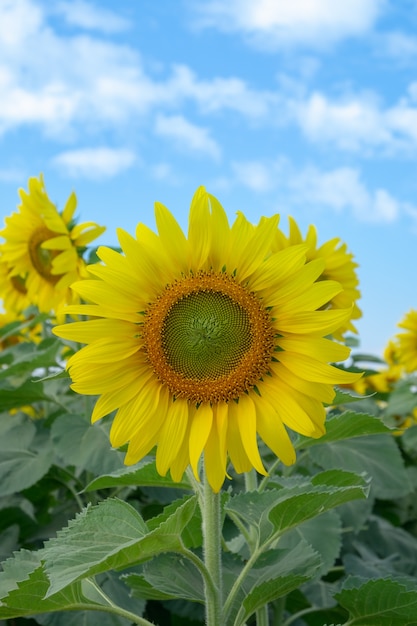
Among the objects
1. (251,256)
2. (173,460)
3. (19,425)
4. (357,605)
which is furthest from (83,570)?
(19,425)

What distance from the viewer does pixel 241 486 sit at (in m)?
3.39

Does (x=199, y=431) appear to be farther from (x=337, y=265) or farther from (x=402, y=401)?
(x=402, y=401)

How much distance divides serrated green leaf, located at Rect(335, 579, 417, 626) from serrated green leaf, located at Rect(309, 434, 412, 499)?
3.29ft

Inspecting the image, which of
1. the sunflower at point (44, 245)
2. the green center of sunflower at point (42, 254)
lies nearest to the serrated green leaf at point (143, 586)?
the sunflower at point (44, 245)

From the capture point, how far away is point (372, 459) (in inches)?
121

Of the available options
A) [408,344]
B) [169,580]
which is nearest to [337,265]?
[169,580]

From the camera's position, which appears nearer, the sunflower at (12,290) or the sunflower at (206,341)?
the sunflower at (206,341)

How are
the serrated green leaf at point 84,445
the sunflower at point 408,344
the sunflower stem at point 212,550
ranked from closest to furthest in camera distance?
the sunflower stem at point 212,550 < the serrated green leaf at point 84,445 < the sunflower at point 408,344

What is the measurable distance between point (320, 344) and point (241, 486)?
1864 mm

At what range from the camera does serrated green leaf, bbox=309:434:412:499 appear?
2.97 meters

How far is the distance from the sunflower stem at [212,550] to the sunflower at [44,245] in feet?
6.12

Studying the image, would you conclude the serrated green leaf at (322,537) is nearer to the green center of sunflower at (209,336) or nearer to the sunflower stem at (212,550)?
the sunflower stem at (212,550)

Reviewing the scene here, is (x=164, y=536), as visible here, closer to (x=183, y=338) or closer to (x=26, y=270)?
(x=183, y=338)

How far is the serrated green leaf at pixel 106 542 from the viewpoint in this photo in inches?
54.4
